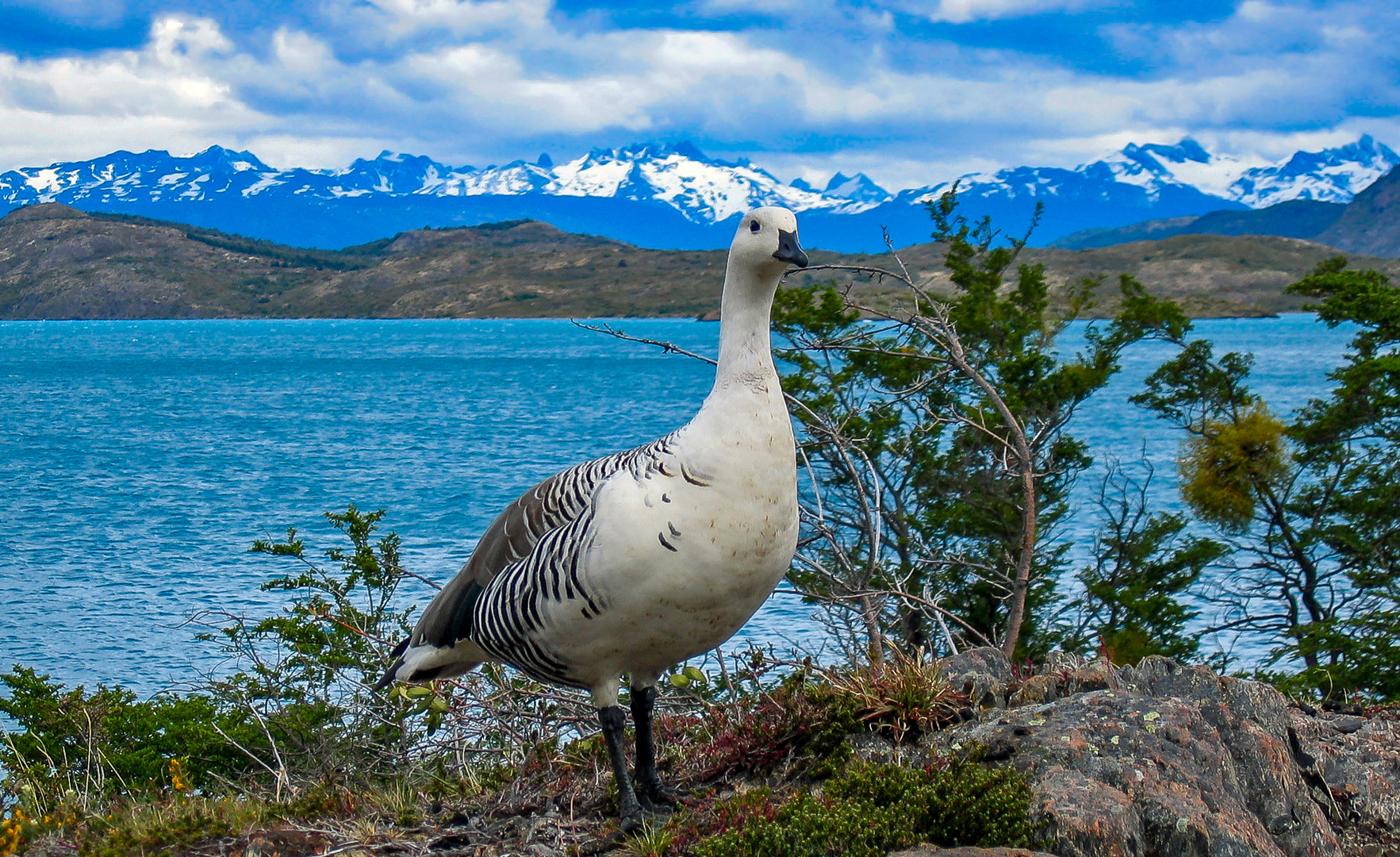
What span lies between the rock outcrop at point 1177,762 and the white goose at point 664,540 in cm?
122

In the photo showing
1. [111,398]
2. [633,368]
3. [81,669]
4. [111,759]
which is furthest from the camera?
[633,368]

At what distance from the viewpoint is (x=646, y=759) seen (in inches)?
246

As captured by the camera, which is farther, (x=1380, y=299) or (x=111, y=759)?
(x=1380, y=299)

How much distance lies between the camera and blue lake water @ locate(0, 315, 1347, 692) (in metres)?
23.6

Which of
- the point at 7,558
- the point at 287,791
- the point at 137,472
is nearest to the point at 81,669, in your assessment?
the point at 7,558

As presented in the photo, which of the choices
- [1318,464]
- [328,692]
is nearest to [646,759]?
[328,692]

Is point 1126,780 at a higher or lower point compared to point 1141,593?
higher

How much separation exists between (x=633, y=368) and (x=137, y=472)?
88462 millimetres

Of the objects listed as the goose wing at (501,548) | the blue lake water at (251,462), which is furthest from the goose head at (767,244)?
the blue lake water at (251,462)

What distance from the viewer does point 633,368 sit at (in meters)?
136

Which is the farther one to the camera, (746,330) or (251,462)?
(251,462)

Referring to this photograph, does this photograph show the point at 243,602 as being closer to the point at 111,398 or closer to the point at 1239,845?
the point at 1239,845

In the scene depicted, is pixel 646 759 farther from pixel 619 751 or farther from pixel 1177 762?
pixel 1177 762

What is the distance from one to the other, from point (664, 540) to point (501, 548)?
1.34 m
